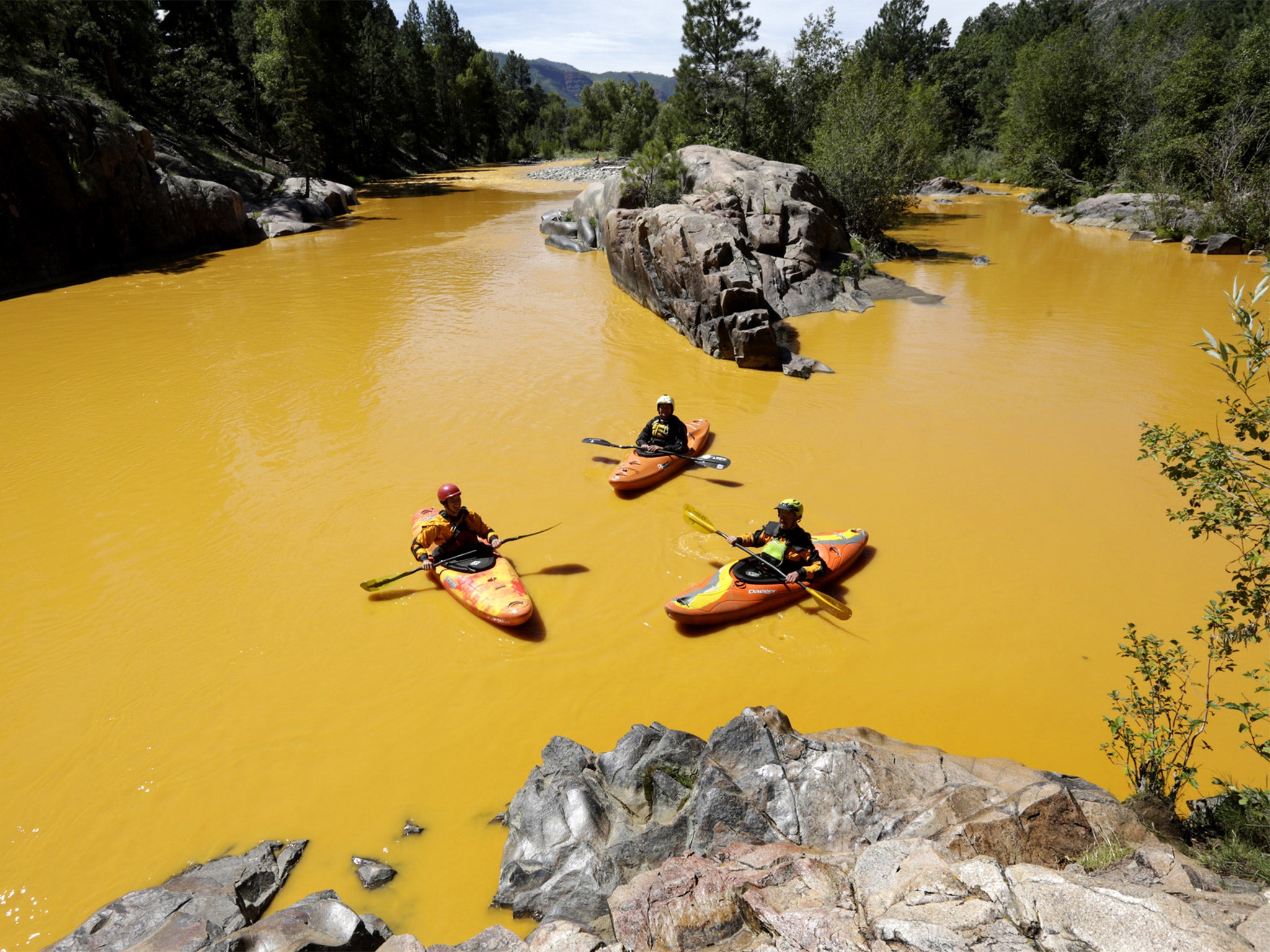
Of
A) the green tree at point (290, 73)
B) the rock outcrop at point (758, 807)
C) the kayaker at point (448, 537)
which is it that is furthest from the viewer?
the green tree at point (290, 73)

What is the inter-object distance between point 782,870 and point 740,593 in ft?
11.0

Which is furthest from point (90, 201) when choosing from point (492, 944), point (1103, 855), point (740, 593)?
point (1103, 855)

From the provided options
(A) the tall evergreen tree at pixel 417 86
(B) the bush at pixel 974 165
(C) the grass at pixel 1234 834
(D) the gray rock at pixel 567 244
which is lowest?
(C) the grass at pixel 1234 834

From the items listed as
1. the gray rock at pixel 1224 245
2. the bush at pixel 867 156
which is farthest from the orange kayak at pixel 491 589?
the gray rock at pixel 1224 245

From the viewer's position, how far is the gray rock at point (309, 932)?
11.0 ft

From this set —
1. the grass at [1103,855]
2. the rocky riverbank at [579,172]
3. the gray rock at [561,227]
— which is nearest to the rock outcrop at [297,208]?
the gray rock at [561,227]

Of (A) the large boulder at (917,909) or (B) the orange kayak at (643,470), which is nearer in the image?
(A) the large boulder at (917,909)

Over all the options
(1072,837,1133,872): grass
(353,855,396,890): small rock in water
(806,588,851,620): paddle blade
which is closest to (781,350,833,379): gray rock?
(806,588,851,620): paddle blade

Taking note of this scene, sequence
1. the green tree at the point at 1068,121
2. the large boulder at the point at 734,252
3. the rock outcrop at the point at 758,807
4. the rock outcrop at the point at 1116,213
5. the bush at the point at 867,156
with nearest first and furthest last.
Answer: the rock outcrop at the point at 758,807, the large boulder at the point at 734,252, the bush at the point at 867,156, the rock outcrop at the point at 1116,213, the green tree at the point at 1068,121

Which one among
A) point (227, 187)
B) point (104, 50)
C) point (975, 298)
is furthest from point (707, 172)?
point (104, 50)

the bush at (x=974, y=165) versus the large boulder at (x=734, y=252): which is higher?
the bush at (x=974, y=165)

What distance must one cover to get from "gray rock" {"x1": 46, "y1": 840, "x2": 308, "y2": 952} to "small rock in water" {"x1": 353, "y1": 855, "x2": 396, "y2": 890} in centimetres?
44

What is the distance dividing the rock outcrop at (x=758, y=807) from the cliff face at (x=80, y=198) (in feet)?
72.1

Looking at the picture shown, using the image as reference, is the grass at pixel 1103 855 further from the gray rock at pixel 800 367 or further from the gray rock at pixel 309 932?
the gray rock at pixel 800 367
